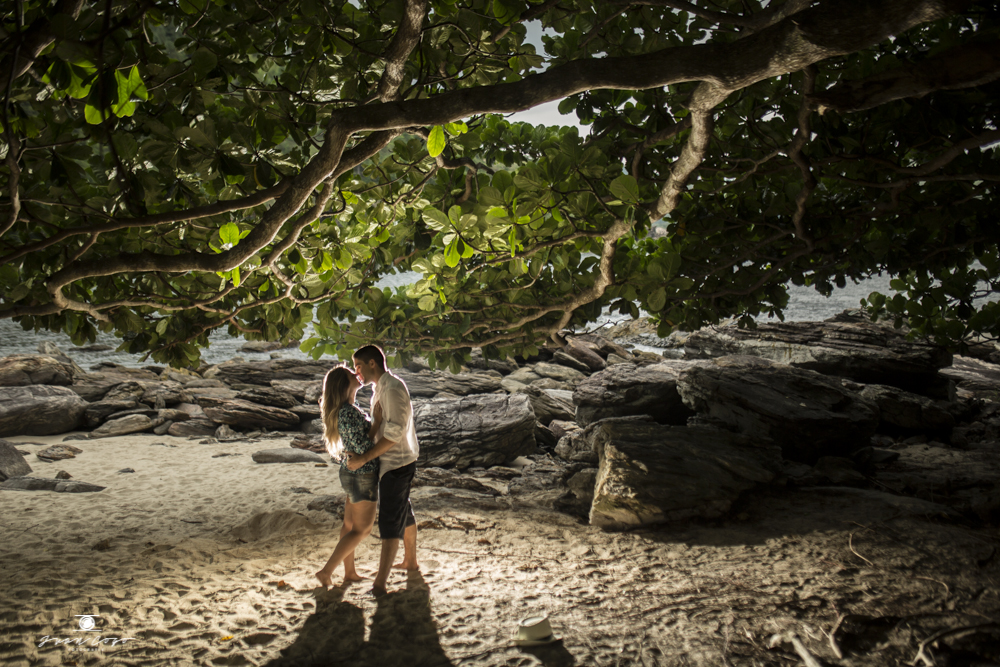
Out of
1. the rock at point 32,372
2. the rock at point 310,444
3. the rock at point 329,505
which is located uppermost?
the rock at point 32,372

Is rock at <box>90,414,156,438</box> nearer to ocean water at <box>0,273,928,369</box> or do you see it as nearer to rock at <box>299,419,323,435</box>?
rock at <box>299,419,323,435</box>

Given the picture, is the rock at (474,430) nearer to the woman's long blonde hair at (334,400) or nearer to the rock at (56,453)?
the woman's long blonde hair at (334,400)

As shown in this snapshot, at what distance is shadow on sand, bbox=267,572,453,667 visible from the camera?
2.55 m

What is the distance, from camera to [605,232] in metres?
3.31

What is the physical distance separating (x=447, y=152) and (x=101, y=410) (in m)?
11.0

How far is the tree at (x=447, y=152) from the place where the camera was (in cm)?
189

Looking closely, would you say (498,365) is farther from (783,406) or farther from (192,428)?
(783,406)

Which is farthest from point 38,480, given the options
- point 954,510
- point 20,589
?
point 954,510

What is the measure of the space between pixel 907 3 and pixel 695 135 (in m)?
1.04

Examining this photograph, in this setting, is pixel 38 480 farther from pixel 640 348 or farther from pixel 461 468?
pixel 640 348

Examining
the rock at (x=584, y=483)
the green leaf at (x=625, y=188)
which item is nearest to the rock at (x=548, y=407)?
the rock at (x=584, y=483)

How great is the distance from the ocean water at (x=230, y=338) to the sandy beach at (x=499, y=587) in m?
10.4
